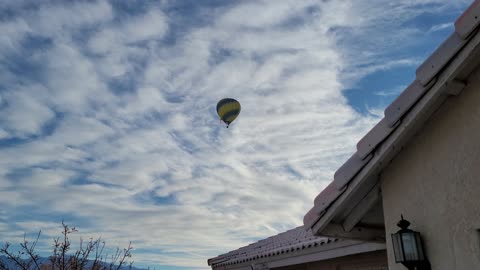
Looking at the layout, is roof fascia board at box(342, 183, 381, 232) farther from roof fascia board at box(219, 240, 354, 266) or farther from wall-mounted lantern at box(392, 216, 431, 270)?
roof fascia board at box(219, 240, 354, 266)

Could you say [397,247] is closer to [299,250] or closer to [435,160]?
[435,160]

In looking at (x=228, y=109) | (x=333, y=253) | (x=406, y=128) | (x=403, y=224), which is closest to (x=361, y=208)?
(x=403, y=224)

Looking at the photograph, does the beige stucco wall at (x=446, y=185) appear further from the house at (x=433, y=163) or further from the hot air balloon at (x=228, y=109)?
the hot air balloon at (x=228, y=109)

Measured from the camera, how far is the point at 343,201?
3740 millimetres

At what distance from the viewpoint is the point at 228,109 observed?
2019 cm

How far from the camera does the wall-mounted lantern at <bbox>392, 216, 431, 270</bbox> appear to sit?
10.5 feet

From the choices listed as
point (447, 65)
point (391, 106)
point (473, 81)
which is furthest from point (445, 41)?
point (391, 106)

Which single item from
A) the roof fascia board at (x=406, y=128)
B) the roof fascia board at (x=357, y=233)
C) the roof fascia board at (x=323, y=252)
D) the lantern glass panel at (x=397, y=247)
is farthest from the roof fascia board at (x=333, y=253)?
the lantern glass panel at (x=397, y=247)

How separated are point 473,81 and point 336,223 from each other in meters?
1.81

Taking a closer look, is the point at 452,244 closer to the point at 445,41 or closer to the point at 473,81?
the point at 473,81

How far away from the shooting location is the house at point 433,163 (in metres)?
2.96

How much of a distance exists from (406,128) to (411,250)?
918mm

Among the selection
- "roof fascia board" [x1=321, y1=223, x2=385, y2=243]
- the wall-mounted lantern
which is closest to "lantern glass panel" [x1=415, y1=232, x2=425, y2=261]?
the wall-mounted lantern

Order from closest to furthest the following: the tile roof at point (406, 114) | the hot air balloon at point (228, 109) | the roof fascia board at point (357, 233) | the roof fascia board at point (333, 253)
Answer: the tile roof at point (406, 114) → the roof fascia board at point (357, 233) → the roof fascia board at point (333, 253) → the hot air balloon at point (228, 109)
